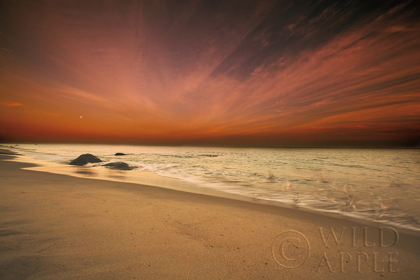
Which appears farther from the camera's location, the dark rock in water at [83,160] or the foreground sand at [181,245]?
the dark rock in water at [83,160]

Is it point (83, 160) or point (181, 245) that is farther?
point (83, 160)

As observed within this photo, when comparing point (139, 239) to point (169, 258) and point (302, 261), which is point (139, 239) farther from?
point (302, 261)

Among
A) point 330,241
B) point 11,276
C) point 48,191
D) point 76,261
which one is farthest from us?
point 48,191

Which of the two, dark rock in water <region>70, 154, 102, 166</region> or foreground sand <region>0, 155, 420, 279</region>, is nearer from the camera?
foreground sand <region>0, 155, 420, 279</region>

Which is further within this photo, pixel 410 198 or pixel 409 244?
pixel 410 198

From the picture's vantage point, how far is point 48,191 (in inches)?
246

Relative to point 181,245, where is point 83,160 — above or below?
above

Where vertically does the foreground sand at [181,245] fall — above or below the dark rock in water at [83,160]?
below

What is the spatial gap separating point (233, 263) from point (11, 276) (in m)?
2.72

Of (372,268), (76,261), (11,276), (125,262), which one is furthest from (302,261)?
(11,276)

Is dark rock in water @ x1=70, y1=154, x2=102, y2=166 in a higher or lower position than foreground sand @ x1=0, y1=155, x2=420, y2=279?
higher

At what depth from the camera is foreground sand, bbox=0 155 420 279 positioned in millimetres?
2508

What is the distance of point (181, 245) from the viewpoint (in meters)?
3.16

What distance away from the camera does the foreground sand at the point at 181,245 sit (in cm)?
251
